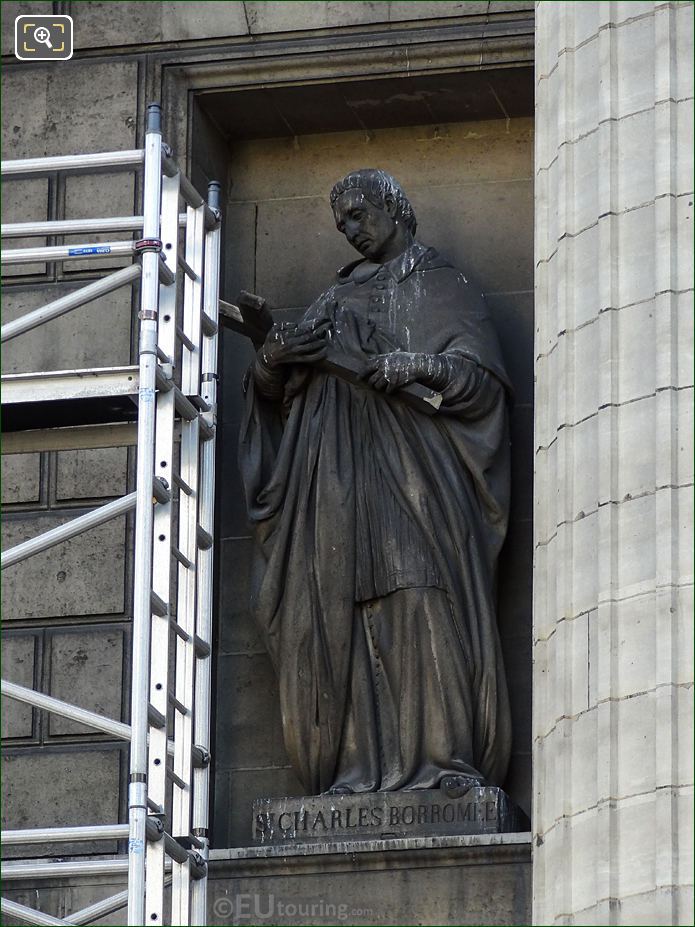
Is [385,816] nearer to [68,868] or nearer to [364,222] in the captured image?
[68,868]

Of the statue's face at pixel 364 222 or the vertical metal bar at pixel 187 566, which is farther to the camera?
the statue's face at pixel 364 222

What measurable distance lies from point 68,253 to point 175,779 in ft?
6.96

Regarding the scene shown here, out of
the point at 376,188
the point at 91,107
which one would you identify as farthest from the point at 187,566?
the point at 91,107

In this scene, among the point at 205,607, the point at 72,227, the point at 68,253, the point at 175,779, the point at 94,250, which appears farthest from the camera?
the point at 205,607

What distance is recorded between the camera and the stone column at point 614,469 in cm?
851

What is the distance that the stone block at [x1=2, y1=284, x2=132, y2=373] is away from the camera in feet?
40.5

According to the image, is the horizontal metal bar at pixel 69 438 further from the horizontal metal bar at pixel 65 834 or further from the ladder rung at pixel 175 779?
the horizontal metal bar at pixel 65 834

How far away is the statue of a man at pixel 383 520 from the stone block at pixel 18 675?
3.38ft

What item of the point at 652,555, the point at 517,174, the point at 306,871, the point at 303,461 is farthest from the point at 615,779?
the point at 517,174

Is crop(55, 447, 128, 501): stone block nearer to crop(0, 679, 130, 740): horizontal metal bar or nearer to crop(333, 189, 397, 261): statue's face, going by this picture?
crop(333, 189, 397, 261): statue's face

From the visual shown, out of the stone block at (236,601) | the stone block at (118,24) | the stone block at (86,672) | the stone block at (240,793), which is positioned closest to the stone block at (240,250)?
the stone block at (118,24)

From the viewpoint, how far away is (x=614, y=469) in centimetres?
891

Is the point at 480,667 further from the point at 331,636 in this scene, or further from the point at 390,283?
the point at 390,283

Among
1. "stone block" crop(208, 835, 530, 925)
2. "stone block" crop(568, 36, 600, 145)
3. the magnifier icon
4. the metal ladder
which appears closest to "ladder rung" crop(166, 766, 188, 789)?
the metal ladder
